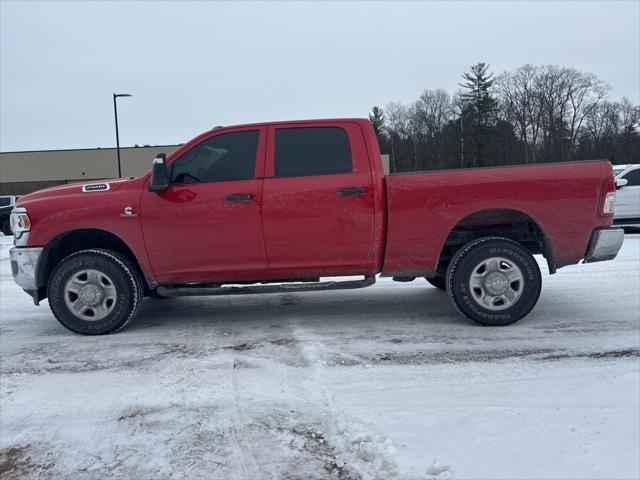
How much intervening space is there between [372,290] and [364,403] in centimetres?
373

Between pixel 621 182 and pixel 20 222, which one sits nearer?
pixel 20 222

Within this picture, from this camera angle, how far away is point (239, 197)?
509 cm

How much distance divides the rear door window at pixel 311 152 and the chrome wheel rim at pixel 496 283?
1.58m

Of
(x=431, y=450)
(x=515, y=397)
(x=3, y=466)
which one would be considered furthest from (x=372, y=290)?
(x=3, y=466)

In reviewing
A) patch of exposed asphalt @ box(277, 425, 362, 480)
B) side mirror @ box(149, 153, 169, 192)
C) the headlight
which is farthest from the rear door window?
patch of exposed asphalt @ box(277, 425, 362, 480)

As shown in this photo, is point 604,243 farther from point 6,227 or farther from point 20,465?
point 6,227

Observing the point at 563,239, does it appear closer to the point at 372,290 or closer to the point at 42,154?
the point at 372,290

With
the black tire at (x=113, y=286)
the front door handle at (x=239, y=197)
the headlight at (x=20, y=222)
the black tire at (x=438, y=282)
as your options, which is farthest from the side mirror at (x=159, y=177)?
the black tire at (x=438, y=282)

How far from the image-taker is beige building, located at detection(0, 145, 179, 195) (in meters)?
53.8

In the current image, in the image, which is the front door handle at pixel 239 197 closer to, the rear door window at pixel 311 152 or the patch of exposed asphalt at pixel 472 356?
the rear door window at pixel 311 152

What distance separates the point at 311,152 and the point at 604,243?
2.91 m

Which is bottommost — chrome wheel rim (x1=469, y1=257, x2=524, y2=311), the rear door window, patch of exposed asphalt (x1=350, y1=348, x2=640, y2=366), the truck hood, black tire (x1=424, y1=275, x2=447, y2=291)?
patch of exposed asphalt (x1=350, y1=348, x2=640, y2=366)

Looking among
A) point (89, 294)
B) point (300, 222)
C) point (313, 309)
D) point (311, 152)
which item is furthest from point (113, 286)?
point (311, 152)

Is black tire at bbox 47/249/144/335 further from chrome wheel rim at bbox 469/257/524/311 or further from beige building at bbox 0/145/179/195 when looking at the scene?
beige building at bbox 0/145/179/195
